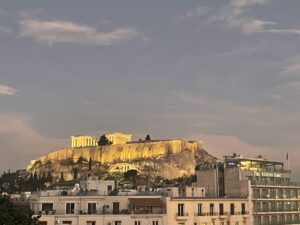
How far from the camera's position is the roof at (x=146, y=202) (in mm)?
49425

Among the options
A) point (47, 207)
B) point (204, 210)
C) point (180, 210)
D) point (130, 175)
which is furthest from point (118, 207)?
point (130, 175)

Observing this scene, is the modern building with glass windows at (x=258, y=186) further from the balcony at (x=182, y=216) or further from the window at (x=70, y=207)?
the window at (x=70, y=207)

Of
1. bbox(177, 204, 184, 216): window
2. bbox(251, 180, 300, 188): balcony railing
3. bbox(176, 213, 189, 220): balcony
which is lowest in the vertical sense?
bbox(176, 213, 189, 220): balcony

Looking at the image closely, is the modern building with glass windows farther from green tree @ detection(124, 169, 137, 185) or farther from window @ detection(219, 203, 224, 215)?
green tree @ detection(124, 169, 137, 185)

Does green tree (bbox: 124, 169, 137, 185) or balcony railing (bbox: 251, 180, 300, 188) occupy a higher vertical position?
green tree (bbox: 124, 169, 137, 185)

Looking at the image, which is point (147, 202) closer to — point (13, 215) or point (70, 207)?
point (70, 207)

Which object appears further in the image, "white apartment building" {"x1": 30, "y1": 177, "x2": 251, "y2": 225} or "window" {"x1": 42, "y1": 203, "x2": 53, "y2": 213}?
"window" {"x1": 42, "y1": 203, "x2": 53, "y2": 213}

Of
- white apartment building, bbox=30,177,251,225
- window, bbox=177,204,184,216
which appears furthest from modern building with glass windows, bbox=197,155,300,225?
window, bbox=177,204,184,216

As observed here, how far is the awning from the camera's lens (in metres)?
49.4

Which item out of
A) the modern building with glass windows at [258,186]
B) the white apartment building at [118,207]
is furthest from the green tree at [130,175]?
the white apartment building at [118,207]

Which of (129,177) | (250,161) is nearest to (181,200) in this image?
(250,161)

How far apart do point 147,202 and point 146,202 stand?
130 millimetres

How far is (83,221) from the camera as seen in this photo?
157ft

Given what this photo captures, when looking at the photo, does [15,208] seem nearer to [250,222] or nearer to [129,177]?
[250,222]
